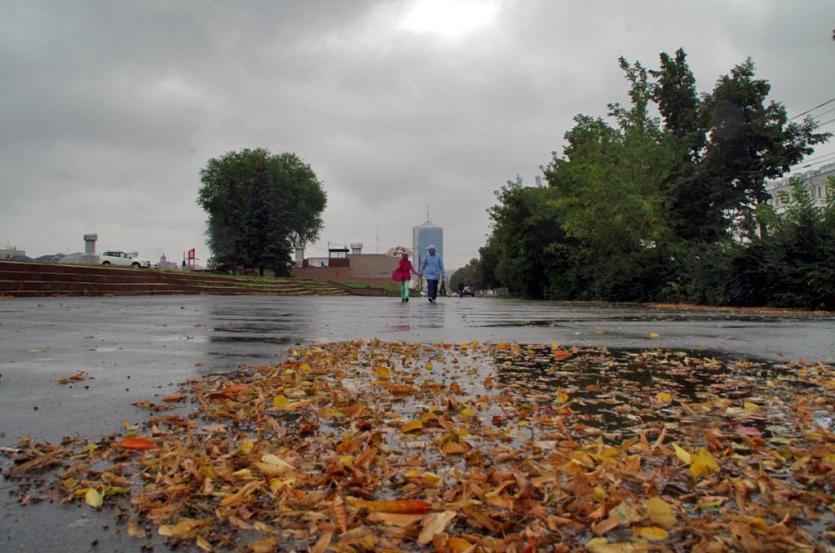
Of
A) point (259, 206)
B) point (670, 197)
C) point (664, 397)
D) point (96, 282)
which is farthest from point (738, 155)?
point (259, 206)

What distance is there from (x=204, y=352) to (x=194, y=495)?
3868 millimetres

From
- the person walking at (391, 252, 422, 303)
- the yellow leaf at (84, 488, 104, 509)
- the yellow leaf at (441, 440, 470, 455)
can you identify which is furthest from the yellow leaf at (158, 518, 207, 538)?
the person walking at (391, 252, 422, 303)

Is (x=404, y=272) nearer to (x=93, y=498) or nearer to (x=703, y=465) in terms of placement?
(x=703, y=465)

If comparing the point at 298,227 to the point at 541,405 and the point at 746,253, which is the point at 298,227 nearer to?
the point at 746,253

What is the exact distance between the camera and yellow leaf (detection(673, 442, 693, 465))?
2.26 meters

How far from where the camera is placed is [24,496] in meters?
1.96

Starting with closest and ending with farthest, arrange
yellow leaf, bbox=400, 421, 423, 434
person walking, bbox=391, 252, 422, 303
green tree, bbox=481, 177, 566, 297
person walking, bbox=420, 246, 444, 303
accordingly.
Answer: yellow leaf, bbox=400, 421, 423, 434 < person walking, bbox=391, 252, 422, 303 < person walking, bbox=420, 246, 444, 303 < green tree, bbox=481, 177, 566, 297

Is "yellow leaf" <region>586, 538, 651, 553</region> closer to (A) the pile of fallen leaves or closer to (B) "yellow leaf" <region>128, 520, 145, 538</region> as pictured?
(A) the pile of fallen leaves

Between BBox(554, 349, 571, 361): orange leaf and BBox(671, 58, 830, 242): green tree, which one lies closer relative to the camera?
BBox(554, 349, 571, 361): orange leaf

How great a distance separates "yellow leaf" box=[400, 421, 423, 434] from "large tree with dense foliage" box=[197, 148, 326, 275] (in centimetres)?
5100

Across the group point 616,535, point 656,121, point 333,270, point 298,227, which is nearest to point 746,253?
point 656,121

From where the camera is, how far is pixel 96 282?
19.2 m

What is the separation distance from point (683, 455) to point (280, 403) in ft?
5.94

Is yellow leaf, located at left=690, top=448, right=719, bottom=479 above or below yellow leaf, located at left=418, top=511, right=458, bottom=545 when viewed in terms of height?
above
